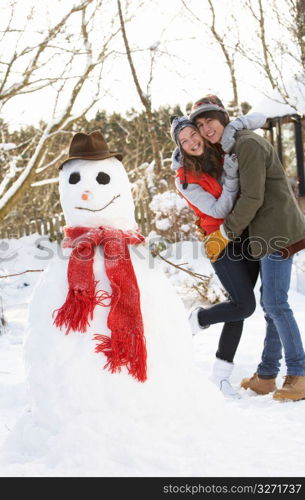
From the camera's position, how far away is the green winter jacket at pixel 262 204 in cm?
281

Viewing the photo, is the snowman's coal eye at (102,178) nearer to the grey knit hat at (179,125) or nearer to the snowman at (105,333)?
the snowman at (105,333)

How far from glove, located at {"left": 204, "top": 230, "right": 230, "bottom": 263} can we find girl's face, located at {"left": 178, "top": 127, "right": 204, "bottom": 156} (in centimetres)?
44

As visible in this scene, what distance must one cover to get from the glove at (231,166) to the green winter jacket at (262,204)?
0.03 meters

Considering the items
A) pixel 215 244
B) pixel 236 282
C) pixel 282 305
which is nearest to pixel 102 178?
pixel 215 244

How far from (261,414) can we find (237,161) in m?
1.26

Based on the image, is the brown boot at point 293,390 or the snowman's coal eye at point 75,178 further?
the brown boot at point 293,390

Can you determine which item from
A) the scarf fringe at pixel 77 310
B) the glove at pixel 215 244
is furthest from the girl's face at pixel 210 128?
the scarf fringe at pixel 77 310

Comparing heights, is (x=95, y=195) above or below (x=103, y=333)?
above

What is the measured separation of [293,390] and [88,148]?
1638 millimetres

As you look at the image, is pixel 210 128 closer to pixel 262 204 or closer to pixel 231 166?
pixel 231 166

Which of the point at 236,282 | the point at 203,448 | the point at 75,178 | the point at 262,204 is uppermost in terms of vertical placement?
the point at 75,178

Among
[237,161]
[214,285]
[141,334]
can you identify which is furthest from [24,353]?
[214,285]

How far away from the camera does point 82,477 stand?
2.02 m

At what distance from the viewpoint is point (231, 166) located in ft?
9.42
